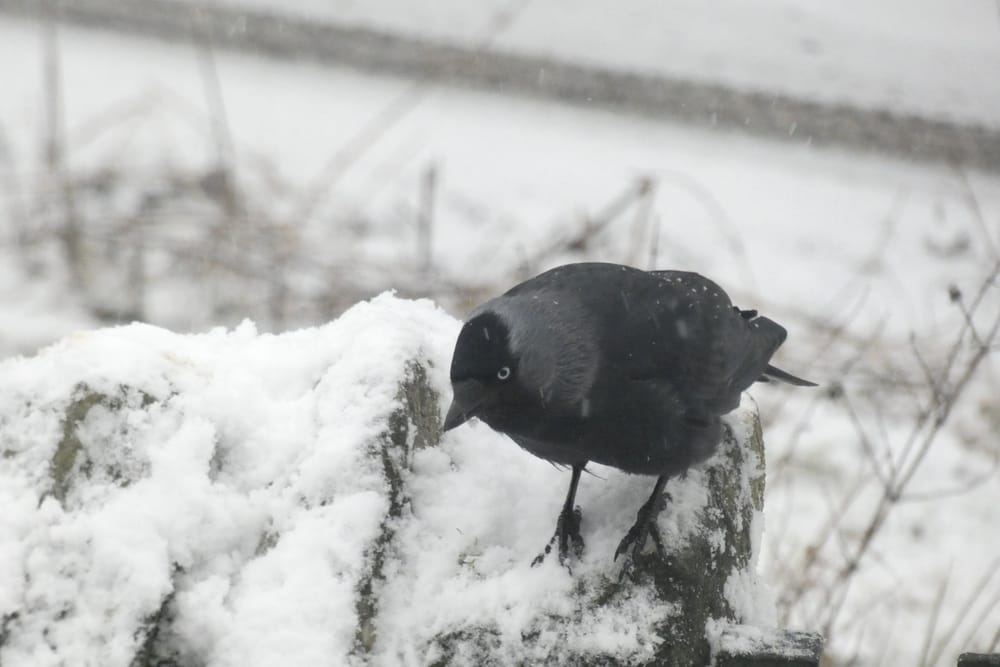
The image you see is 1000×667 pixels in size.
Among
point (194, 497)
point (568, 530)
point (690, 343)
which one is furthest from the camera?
point (690, 343)

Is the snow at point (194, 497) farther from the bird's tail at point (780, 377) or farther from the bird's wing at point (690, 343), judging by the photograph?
the bird's tail at point (780, 377)

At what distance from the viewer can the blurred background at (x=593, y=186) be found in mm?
4332

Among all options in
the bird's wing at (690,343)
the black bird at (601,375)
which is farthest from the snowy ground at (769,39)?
the black bird at (601,375)

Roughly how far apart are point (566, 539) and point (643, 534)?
159mm

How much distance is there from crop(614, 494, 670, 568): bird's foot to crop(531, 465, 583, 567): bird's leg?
0.31 ft

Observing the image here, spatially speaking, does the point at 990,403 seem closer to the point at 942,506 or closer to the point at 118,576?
the point at 942,506

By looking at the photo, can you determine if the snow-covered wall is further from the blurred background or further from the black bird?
the blurred background

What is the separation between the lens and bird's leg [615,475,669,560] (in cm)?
187

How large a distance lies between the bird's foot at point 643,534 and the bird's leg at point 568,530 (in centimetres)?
9

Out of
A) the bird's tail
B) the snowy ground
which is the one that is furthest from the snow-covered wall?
the snowy ground

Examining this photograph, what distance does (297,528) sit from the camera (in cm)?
178

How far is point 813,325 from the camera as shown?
488cm

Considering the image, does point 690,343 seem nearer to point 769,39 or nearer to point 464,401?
point 464,401

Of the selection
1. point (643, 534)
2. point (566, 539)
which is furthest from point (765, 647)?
point (566, 539)
